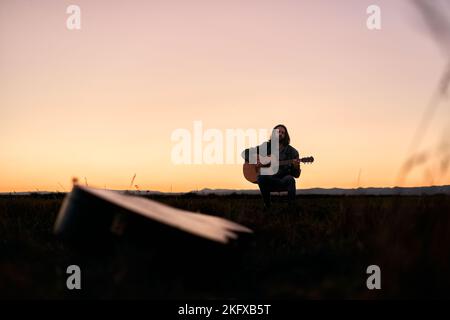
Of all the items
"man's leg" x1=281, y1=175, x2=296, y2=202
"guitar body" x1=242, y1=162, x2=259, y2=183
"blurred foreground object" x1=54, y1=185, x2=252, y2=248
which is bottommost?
"blurred foreground object" x1=54, y1=185, x2=252, y2=248

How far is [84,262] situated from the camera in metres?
3.68

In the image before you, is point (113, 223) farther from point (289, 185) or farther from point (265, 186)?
point (265, 186)

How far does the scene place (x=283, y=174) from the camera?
10.6m

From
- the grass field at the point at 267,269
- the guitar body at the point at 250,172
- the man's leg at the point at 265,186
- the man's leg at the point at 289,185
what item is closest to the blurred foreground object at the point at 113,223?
the grass field at the point at 267,269

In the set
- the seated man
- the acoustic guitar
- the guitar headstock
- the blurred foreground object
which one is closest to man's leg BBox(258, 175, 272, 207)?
the seated man

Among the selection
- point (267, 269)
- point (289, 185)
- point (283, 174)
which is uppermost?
point (283, 174)

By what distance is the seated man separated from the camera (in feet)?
33.7

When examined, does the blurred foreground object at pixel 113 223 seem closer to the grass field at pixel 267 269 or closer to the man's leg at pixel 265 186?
the grass field at pixel 267 269

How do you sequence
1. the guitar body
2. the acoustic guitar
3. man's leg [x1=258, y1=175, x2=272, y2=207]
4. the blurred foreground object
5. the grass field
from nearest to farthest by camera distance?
the grass field
the blurred foreground object
man's leg [x1=258, y1=175, x2=272, y2=207]
the acoustic guitar
the guitar body

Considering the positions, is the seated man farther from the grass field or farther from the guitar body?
the grass field

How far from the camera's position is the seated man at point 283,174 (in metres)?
10.3

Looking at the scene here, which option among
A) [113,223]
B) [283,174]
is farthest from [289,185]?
[113,223]

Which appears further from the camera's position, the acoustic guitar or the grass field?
the acoustic guitar
